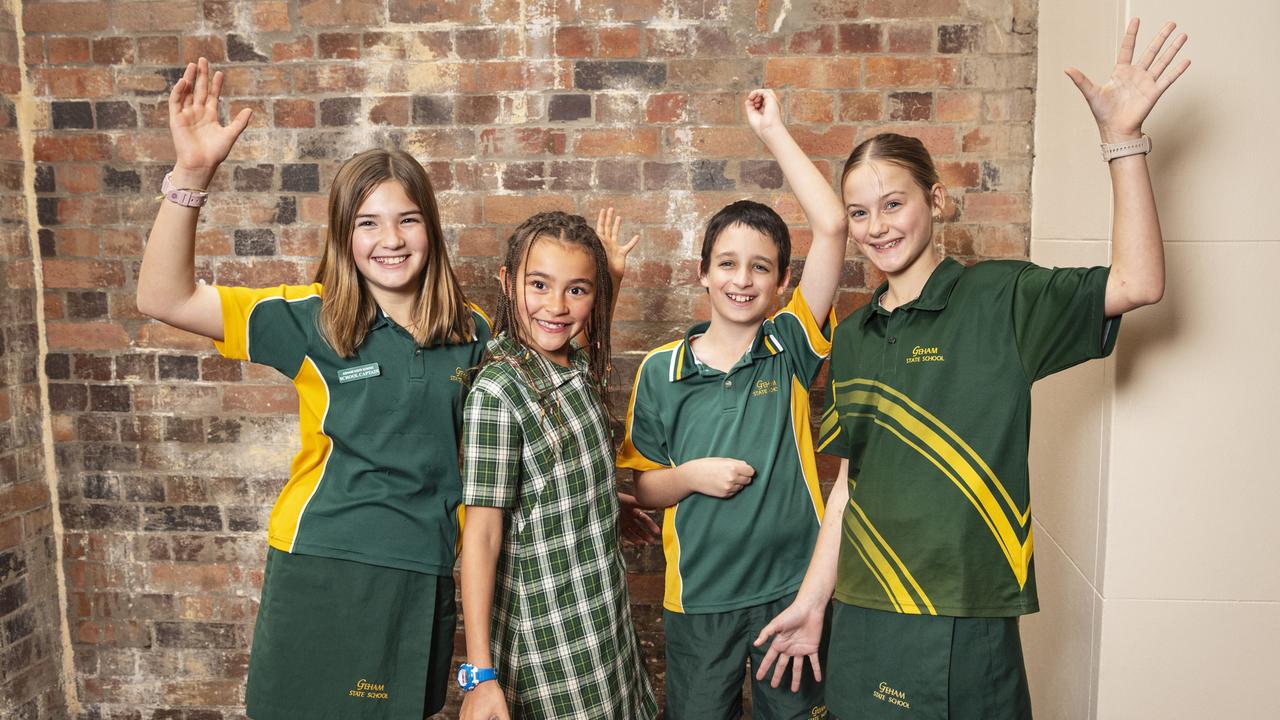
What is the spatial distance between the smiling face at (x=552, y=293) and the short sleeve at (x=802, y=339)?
1.48ft

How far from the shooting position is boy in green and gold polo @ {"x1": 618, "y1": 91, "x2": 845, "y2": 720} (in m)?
1.87

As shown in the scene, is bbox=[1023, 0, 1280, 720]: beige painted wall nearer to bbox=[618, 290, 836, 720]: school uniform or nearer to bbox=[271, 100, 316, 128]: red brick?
bbox=[618, 290, 836, 720]: school uniform

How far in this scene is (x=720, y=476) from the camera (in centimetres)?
184

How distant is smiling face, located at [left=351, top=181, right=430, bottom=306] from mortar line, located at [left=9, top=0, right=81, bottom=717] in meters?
1.44

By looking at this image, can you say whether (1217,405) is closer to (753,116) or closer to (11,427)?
(753,116)

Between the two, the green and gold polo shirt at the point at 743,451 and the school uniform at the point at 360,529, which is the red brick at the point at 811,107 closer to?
the green and gold polo shirt at the point at 743,451

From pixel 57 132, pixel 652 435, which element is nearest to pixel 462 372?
pixel 652 435

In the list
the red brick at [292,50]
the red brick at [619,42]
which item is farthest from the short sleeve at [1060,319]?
the red brick at [292,50]

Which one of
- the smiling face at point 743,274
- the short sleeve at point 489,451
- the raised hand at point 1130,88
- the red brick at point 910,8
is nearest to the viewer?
the raised hand at point 1130,88

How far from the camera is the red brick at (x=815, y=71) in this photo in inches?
97.6

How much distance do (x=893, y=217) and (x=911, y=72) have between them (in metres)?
0.94

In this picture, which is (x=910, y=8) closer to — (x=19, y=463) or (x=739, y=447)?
(x=739, y=447)

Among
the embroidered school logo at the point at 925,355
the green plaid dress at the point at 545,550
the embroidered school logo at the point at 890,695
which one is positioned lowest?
the embroidered school logo at the point at 890,695

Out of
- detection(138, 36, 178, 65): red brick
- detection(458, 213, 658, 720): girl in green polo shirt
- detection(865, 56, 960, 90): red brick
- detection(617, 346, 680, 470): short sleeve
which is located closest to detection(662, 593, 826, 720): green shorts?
detection(458, 213, 658, 720): girl in green polo shirt
